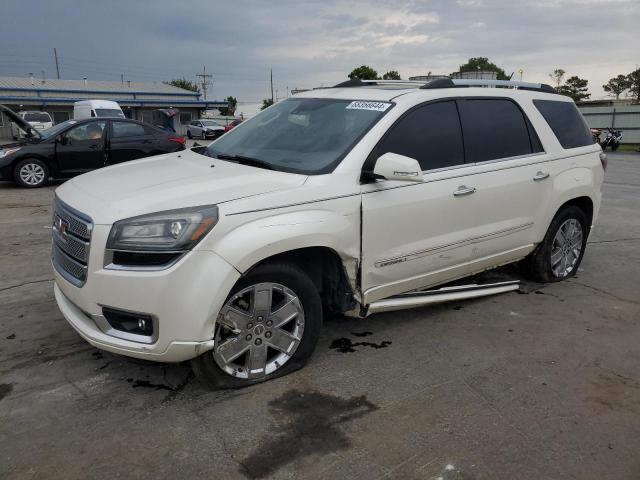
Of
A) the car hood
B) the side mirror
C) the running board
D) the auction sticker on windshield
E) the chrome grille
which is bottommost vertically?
the running board

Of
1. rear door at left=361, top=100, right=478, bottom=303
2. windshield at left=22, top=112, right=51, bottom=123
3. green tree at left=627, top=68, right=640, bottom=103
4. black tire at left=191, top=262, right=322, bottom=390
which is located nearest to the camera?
black tire at left=191, top=262, right=322, bottom=390

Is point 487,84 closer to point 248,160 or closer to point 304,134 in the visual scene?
point 304,134

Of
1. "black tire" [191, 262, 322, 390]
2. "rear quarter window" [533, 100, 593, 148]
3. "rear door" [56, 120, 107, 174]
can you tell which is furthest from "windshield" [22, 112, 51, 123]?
"black tire" [191, 262, 322, 390]

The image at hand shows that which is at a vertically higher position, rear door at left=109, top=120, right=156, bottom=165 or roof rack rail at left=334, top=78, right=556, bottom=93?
roof rack rail at left=334, top=78, right=556, bottom=93

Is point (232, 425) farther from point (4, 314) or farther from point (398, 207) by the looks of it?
point (4, 314)

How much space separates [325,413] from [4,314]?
2.91 m

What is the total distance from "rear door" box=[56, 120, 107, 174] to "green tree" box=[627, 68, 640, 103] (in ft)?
205

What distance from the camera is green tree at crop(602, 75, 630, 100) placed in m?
65.3

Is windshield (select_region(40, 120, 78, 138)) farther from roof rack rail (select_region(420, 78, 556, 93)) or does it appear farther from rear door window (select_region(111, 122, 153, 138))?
roof rack rail (select_region(420, 78, 556, 93))

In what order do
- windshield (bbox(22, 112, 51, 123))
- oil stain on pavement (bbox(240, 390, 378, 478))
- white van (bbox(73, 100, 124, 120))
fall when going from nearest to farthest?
oil stain on pavement (bbox(240, 390, 378, 478)) < white van (bbox(73, 100, 124, 120)) < windshield (bbox(22, 112, 51, 123))

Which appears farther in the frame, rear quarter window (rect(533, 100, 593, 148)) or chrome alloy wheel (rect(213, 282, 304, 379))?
rear quarter window (rect(533, 100, 593, 148))

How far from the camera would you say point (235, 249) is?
2938 mm

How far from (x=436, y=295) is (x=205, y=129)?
36224 mm

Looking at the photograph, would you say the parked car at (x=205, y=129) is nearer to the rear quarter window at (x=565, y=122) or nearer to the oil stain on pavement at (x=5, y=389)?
the rear quarter window at (x=565, y=122)
